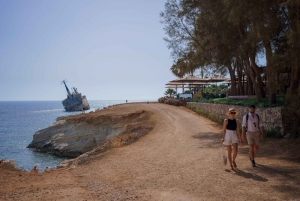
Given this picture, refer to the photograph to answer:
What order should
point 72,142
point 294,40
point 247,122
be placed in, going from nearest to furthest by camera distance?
point 247,122
point 294,40
point 72,142

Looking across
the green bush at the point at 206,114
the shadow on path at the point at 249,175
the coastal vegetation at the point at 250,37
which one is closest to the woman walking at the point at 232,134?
the shadow on path at the point at 249,175

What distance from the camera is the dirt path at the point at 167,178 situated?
684 centimetres

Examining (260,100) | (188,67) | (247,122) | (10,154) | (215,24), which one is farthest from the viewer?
(10,154)

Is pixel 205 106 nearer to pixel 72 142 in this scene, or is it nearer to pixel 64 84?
pixel 72 142

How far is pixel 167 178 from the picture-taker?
8.47m

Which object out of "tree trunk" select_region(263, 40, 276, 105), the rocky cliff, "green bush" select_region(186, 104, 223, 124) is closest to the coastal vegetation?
"tree trunk" select_region(263, 40, 276, 105)

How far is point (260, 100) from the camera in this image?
18219 millimetres

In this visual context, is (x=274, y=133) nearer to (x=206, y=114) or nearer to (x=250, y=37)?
(x=250, y=37)

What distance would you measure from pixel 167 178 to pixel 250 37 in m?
7.82

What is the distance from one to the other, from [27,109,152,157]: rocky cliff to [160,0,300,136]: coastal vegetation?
7.13 m

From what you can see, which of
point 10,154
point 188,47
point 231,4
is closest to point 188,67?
point 188,47

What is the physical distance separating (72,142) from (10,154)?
783cm

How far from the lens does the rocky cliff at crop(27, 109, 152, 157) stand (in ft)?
86.0

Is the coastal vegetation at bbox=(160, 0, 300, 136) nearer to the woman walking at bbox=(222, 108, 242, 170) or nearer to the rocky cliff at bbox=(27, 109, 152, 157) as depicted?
the woman walking at bbox=(222, 108, 242, 170)
